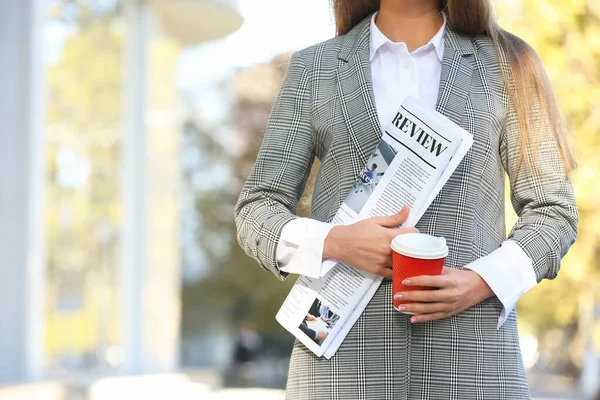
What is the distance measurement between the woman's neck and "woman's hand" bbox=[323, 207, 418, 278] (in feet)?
1.41

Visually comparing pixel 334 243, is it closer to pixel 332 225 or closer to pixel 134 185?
pixel 332 225

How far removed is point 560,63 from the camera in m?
6.82

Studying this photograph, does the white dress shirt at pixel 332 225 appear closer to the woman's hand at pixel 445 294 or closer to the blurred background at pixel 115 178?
the woman's hand at pixel 445 294

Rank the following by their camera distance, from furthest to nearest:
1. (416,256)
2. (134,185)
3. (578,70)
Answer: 1. (134,185)
2. (578,70)
3. (416,256)

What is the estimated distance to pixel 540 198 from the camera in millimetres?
1632

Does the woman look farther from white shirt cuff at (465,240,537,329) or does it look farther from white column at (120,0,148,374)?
white column at (120,0,148,374)

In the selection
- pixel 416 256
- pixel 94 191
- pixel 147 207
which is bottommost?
pixel 147 207

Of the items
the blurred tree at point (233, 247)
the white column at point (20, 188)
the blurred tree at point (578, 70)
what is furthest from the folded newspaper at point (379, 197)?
the blurred tree at point (233, 247)

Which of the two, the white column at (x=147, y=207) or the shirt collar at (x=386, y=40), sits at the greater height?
the shirt collar at (x=386, y=40)

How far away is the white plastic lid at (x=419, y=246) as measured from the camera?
55.8 inches

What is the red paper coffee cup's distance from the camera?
142 cm

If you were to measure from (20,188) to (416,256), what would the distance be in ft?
15.9

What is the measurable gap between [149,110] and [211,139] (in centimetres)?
592

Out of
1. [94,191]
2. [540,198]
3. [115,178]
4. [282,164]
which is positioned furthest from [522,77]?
[115,178]
